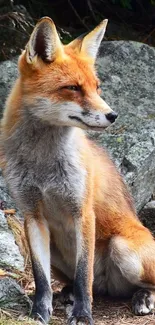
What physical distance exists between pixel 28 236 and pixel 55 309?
2.73 feet

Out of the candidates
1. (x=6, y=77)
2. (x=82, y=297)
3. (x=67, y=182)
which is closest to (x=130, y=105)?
(x=6, y=77)

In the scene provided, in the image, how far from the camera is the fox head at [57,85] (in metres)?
5.28

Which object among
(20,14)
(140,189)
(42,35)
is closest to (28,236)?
(42,35)

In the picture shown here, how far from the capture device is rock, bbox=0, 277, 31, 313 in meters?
5.56

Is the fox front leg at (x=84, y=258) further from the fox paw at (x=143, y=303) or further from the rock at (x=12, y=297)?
the fox paw at (x=143, y=303)

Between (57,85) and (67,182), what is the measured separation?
0.78 m

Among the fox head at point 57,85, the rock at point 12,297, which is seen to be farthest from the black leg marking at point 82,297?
the fox head at point 57,85

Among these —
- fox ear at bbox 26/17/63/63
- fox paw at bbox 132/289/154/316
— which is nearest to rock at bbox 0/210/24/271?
Result: fox paw at bbox 132/289/154/316

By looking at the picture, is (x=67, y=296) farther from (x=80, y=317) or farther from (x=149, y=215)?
(x=149, y=215)

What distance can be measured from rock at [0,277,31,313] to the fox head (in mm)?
1360

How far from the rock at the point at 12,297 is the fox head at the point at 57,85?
4.46 ft

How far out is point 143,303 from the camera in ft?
19.5

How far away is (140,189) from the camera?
8.19 meters

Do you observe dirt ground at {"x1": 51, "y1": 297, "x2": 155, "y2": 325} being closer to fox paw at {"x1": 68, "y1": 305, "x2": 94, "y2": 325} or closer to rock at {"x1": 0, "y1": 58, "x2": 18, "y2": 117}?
fox paw at {"x1": 68, "y1": 305, "x2": 94, "y2": 325}
